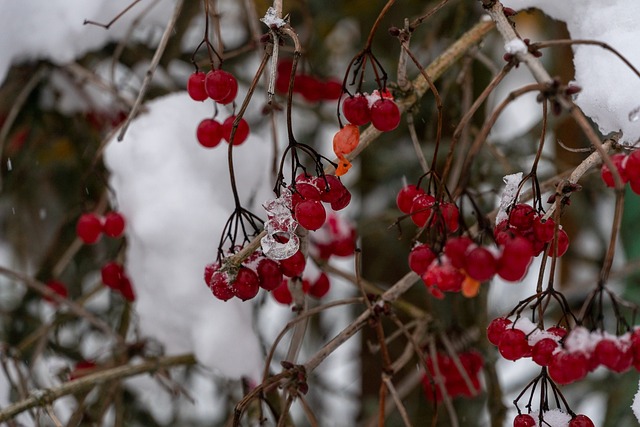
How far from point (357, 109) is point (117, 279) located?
68 centimetres

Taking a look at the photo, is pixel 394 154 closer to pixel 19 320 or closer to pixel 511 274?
pixel 19 320

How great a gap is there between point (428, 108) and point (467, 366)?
1.99ft

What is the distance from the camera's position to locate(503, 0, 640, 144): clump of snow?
0.87 meters

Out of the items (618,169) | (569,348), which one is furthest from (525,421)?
(618,169)

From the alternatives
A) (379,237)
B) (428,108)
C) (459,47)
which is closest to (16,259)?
(379,237)

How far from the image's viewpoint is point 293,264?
869 millimetres

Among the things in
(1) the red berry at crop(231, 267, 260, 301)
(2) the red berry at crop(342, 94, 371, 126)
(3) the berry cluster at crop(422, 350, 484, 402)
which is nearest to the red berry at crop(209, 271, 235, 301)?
(1) the red berry at crop(231, 267, 260, 301)

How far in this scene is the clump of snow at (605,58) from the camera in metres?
0.87

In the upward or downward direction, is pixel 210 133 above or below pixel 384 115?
above

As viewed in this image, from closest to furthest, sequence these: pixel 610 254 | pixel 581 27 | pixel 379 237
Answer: pixel 610 254 → pixel 581 27 → pixel 379 237

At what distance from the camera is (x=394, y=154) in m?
1.85

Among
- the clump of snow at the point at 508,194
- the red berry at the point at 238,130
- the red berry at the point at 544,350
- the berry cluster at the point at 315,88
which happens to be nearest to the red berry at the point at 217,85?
the red berry at the point at 238,130

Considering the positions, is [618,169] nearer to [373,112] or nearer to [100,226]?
[373,112]

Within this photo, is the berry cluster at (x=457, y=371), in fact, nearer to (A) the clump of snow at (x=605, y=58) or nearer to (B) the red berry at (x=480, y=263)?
(A) the clump of snow at (x=605, y=58)
